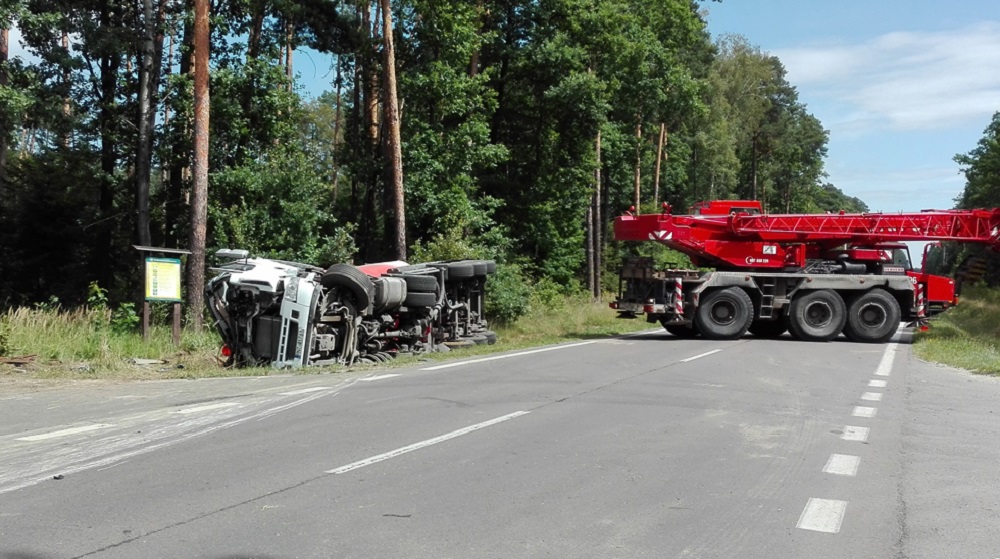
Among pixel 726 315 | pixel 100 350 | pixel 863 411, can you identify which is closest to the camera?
pixel 863 411

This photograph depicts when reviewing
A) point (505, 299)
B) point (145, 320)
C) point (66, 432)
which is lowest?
point (66, 432)

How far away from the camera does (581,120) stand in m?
35.7

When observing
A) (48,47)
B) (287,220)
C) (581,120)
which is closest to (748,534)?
(287,220)

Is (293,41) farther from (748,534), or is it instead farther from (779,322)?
(748,534)

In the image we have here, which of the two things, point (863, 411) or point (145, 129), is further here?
point (145, 129)

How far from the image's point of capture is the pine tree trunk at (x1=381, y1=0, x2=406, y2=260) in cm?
2548

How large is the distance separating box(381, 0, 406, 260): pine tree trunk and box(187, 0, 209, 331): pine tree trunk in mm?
5370

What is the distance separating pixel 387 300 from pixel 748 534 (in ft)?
37.2

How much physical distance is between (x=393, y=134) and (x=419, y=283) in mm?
9483

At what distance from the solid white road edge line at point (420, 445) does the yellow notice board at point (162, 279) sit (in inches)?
357

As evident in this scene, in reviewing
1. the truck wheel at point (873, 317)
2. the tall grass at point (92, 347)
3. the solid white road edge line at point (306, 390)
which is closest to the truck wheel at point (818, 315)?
the truck wheel at point (873, 317)

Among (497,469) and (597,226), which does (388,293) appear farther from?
(597,226)

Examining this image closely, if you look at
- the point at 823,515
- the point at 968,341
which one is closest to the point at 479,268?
the point at 968,341

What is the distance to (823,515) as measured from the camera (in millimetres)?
6375
